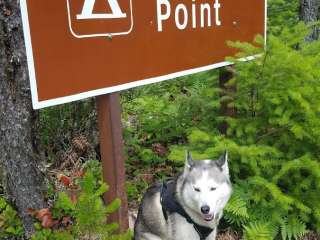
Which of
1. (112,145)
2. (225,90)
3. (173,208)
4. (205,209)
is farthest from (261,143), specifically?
(112,145)

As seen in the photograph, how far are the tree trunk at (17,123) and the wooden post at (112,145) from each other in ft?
1.91

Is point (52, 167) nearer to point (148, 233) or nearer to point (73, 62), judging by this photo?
point (148, 233)

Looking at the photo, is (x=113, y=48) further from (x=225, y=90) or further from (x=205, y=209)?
(x=225, y=90)

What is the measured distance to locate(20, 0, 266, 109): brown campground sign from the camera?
256 cm

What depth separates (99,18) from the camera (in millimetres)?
2900

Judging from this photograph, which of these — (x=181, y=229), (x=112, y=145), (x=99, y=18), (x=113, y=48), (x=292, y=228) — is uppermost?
(x=99, y=18)

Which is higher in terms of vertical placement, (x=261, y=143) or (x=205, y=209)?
(x=205, y=209)

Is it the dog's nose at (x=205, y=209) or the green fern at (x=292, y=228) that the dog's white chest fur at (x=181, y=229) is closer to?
the dog's nose at (x=205, y=209)

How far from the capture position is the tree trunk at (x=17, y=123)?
10.3 feet

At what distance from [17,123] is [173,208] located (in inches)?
58.4

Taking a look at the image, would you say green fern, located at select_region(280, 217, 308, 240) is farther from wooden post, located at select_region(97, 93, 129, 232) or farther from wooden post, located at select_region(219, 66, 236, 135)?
wooden post, located at select_region(97, 93, 129, 232)

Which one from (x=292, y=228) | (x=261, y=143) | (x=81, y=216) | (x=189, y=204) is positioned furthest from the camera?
(x=261, y=143)

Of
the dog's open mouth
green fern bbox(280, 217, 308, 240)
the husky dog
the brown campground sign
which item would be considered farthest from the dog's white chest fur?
green fern bbox(280, 217, 308, 240)

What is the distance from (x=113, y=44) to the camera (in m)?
3.05
